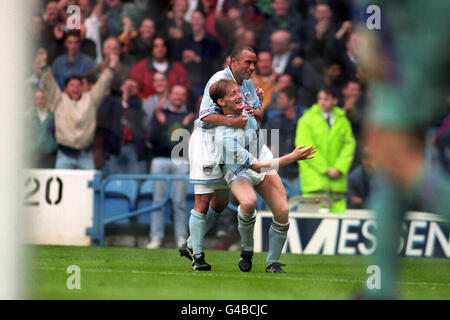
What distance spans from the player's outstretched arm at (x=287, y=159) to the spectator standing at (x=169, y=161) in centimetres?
Answer: 310

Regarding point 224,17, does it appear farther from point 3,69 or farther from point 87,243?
point 3,69

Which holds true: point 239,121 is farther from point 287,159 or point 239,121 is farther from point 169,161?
point 169,161

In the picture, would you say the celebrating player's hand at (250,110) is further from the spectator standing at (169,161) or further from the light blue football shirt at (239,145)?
the spectator standing at (169,161)

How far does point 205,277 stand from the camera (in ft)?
21.7

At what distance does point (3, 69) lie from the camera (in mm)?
3170

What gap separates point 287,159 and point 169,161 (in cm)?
427

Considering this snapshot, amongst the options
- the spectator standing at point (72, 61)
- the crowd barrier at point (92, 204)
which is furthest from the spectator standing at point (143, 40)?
the crowd barrier at point (92, 204)

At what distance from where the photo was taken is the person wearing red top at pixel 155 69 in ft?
32.9

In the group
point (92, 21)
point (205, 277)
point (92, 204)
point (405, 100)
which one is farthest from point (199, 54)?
point (405, 100)

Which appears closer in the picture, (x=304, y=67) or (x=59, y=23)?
(x=304, y=67)

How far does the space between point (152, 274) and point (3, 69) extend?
384 centimetres
